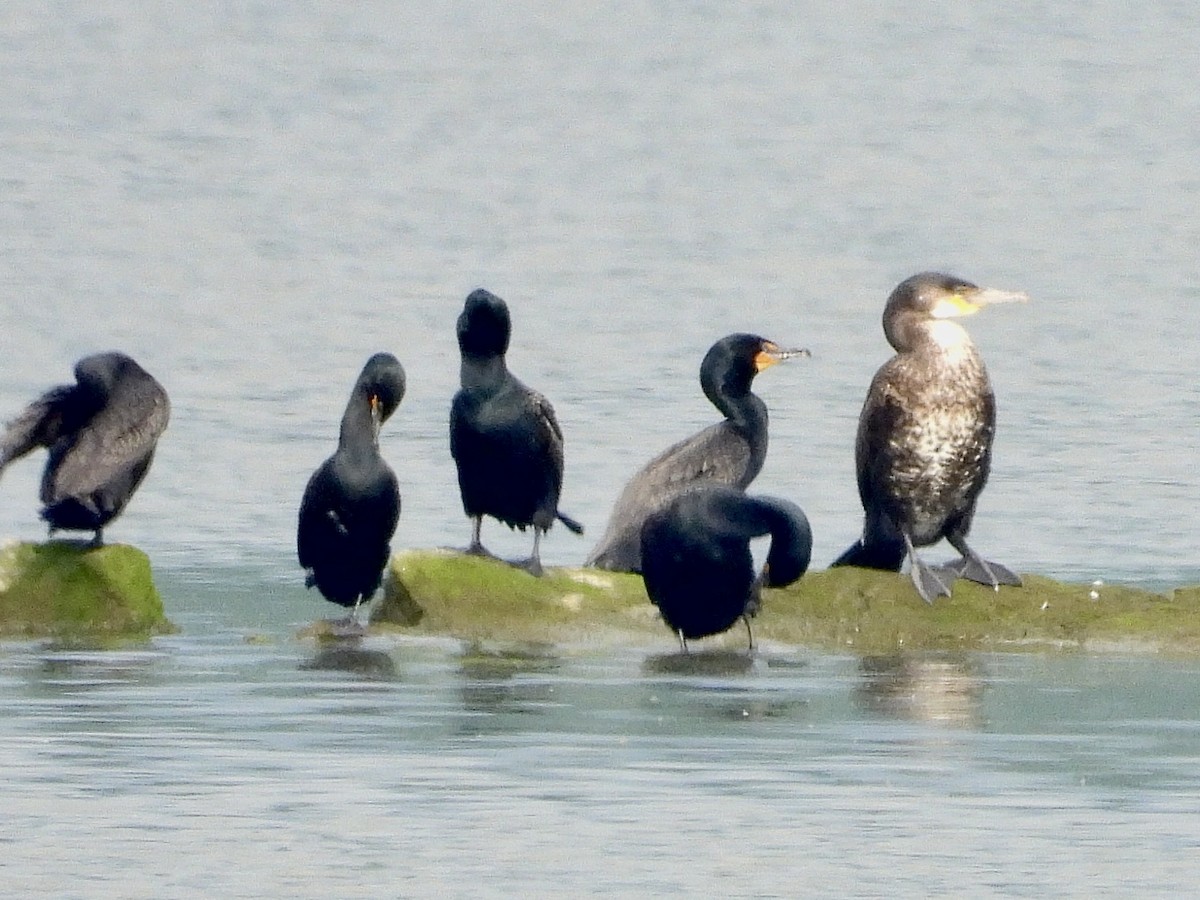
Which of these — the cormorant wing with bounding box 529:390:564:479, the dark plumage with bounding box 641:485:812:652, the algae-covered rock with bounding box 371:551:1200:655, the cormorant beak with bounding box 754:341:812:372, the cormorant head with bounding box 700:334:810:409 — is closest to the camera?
the dark plumage with bounding box 641:485:812:652

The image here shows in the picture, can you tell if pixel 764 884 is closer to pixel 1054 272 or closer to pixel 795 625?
pixel 795 625

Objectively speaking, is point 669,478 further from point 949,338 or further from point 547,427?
point 949,338

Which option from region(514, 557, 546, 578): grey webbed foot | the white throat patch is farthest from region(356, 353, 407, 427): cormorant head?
the white throat patch

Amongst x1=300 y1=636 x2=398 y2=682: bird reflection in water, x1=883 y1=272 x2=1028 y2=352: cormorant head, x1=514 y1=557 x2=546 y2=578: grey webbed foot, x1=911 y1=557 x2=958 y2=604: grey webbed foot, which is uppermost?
x1=883 y1=272 x2=1028 y2=352: cormorant head

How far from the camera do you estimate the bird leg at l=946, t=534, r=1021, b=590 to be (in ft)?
48.5

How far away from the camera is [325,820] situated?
1105 cm

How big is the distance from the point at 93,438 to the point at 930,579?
3.48m

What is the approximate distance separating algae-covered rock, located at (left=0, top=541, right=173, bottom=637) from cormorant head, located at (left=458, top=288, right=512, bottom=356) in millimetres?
1696

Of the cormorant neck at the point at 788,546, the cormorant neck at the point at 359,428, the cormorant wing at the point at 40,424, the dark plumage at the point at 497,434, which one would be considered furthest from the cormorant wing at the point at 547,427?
the cormorant wing at the point at 40,424

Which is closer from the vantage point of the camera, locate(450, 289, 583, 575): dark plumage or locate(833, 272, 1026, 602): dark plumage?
locate(833, 272, 1026, 602): dark plumage

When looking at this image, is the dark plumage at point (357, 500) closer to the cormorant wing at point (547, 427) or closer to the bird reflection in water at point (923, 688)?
the cormorant wing at point (547, 427)

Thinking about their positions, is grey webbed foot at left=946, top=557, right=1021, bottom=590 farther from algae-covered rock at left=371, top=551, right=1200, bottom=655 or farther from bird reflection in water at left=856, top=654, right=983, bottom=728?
bird reflection in water at left=856, top=654, right=983, bottom=728

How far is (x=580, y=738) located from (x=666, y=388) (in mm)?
14757

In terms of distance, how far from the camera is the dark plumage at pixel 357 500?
15.2 meters
